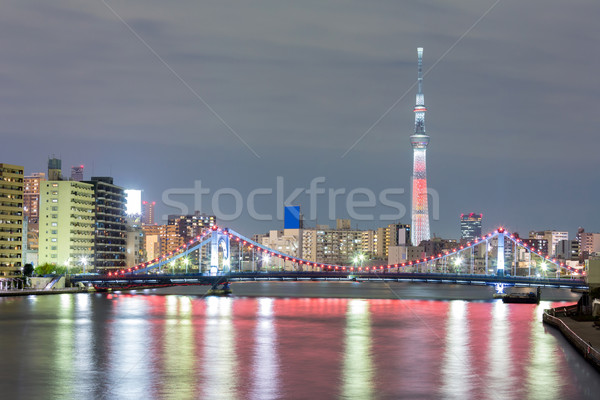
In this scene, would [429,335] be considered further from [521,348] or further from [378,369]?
[378,369]

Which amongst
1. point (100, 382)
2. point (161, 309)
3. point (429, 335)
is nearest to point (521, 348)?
point (429, 335)

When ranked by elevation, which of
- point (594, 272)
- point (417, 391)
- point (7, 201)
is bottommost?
point (417, 391)

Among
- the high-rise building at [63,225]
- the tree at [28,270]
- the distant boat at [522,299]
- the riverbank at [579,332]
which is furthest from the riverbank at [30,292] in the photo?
the riverbank at [579,332]

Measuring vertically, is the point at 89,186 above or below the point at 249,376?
above

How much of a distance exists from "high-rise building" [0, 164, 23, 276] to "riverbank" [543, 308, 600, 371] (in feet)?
272

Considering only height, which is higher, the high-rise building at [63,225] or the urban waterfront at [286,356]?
the high-rise building at [63,225]

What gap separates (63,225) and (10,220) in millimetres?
23581

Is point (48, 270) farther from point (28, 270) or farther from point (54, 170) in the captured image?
point (54, 170)

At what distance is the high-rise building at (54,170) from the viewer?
6161 inches

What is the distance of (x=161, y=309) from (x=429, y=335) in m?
35.4

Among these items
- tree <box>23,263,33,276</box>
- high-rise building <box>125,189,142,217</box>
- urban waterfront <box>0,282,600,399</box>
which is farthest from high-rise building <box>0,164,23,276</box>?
high-rise building <box>125,189,142,217</box>

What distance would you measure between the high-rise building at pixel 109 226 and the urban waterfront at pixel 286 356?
8425cm

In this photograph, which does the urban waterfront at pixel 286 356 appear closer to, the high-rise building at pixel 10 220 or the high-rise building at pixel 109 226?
the high-rise building at pixel 10 220

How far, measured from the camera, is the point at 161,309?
278 feet
